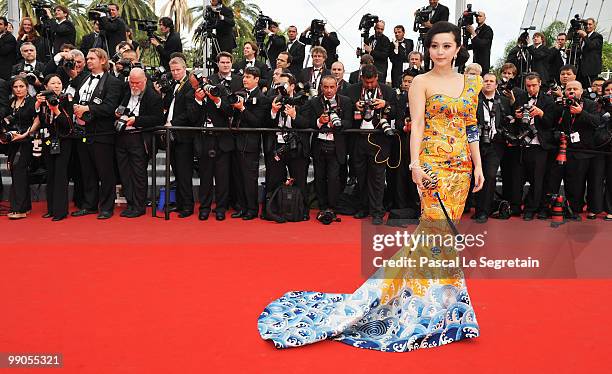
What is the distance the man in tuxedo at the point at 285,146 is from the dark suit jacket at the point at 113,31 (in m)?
3.36

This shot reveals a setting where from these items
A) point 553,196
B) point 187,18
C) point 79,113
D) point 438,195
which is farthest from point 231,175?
point 187,18

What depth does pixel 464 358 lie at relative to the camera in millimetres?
2744

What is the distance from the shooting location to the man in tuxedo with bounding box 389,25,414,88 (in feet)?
31.4

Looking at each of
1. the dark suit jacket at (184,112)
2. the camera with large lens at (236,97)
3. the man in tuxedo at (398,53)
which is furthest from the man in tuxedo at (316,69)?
the man in tuxedo at (398,53)

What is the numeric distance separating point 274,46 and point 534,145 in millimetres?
4839

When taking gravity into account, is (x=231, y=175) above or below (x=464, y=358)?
above

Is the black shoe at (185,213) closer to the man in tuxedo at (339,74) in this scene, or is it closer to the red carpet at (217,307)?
the red carpet at (217,307)

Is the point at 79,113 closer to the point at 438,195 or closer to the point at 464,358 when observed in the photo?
the point at 438,195

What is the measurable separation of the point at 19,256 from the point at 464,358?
347 centimetres

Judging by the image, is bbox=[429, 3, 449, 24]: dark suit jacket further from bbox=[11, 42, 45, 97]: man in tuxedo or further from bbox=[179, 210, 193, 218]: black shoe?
bbox=[11, 42, 45, 97]: man in tuxedo

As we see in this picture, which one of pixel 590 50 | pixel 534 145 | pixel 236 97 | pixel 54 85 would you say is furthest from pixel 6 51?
pixel 590 50

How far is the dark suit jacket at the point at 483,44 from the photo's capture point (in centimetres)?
923

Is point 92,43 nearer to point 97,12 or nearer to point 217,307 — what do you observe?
point 97,12

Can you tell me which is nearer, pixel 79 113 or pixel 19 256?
pixel 19 256
